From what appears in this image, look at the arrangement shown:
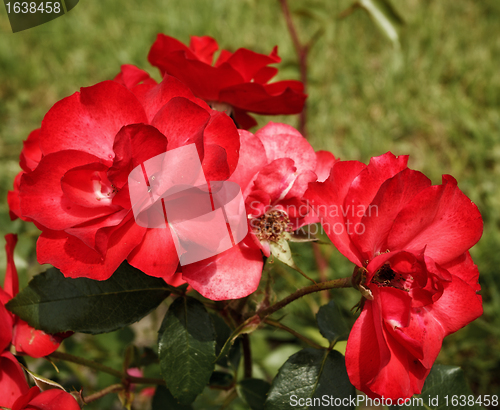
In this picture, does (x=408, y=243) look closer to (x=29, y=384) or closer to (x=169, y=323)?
(x=169, y=323)

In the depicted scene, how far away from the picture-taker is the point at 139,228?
462 millimetres

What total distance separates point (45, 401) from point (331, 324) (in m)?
0.39

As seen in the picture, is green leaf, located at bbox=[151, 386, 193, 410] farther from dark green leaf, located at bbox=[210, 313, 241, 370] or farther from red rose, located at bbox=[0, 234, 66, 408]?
red rose, located at bbox=[0, 234, 66, 408]

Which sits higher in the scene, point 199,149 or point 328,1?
point 199,149

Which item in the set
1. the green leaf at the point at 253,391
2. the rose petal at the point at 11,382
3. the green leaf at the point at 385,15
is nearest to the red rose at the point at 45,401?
the rose petal at the point at 11,382

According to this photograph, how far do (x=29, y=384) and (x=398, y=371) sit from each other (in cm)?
46

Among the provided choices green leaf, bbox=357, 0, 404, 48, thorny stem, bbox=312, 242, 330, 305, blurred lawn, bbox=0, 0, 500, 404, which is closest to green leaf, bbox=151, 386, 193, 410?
thorny stem, bbox=312, 242, 330, 305

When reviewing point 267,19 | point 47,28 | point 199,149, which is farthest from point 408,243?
point 47,28

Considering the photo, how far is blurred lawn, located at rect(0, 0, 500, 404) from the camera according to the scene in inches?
71.8

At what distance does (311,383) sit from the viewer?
0.58 metres

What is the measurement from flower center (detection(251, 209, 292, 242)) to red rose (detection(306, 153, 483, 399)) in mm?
→ 56

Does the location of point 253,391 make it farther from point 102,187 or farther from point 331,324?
point 102,187

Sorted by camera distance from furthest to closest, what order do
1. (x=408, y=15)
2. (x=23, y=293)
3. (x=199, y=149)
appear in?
(x=408, y=15) → (x=23, y=293) → (x=199, y=149)

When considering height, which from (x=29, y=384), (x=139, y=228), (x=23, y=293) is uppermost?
(x=139, y=228)
